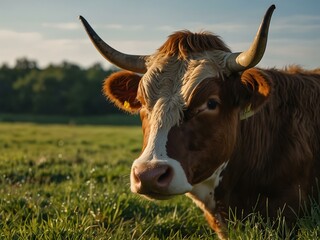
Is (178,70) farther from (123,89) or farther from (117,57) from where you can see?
(123,89)

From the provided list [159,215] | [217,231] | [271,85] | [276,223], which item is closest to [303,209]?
[276,223]

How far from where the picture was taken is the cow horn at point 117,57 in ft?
18.2

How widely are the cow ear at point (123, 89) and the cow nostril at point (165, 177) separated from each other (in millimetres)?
1757

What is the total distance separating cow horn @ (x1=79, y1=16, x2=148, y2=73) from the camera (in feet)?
18.2

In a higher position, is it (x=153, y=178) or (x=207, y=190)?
(x=153, y=178)

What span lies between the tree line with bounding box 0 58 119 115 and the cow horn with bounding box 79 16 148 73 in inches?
2878

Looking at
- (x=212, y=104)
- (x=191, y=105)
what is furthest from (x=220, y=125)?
(x=191, y=105)

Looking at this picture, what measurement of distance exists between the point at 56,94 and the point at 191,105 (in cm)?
8894

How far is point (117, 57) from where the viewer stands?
5.68m

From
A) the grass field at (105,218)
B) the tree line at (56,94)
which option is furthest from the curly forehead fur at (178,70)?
the tree line at (56,94)

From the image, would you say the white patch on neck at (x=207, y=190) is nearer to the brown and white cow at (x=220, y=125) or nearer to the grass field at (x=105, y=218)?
the brown and white cow at (x=220, y=125)

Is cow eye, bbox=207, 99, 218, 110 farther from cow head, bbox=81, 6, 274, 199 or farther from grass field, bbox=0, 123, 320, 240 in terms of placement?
grass field, bbox=0, 123, 320, 240

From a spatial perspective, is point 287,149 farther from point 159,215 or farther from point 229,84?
point 159,215

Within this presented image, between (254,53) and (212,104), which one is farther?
(212,104)
